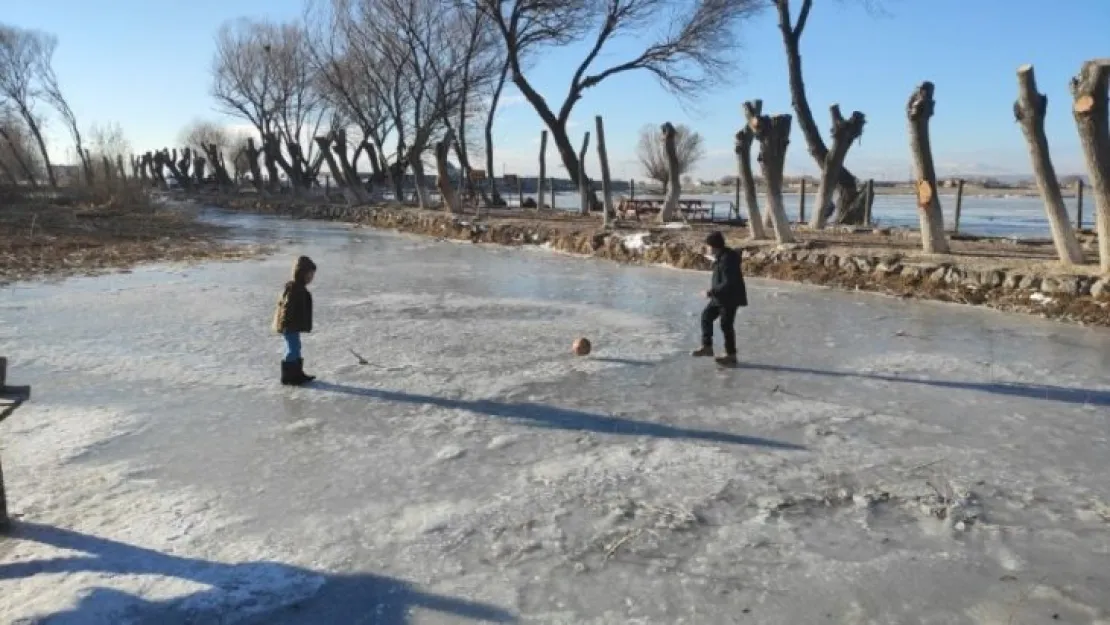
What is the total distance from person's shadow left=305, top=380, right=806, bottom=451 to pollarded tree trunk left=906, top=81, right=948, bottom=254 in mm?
9730

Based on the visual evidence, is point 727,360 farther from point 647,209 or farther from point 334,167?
point 334,167

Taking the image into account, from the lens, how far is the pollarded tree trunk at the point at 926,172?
13.9 metres

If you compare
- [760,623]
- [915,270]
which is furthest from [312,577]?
[915,270]

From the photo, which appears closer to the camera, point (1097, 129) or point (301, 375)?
point (301, 375)

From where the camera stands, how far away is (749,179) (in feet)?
59.0

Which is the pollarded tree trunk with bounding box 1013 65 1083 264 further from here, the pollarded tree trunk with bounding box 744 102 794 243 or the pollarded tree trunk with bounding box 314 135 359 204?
the pollarded tree trunk with bounding box 314 135 359 204

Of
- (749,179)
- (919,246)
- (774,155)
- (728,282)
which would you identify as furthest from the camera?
(749,179)

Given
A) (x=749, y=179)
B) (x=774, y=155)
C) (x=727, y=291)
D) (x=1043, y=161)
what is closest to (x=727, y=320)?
(x=727, y=291)

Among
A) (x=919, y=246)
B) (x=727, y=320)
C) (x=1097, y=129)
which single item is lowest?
→ (x=727, y=320)

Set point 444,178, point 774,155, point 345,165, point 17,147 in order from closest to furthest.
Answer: point 774,155 → point 444,178 → point 345,165 → point 17,147

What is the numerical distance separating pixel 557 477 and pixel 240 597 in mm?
2031

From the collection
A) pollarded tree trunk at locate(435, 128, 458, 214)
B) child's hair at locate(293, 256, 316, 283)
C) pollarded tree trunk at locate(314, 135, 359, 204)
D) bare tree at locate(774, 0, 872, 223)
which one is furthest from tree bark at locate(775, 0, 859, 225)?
pollarded tree trunk at locate(314, 135, 359, 204)

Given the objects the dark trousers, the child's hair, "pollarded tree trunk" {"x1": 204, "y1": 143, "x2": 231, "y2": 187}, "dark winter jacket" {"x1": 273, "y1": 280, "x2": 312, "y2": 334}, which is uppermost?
"pollarded tree trunk" {"x1": 204, "y1": 143, "x2": 231, "y2": 187}

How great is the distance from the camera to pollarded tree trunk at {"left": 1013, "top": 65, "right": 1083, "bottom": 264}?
462 inches
